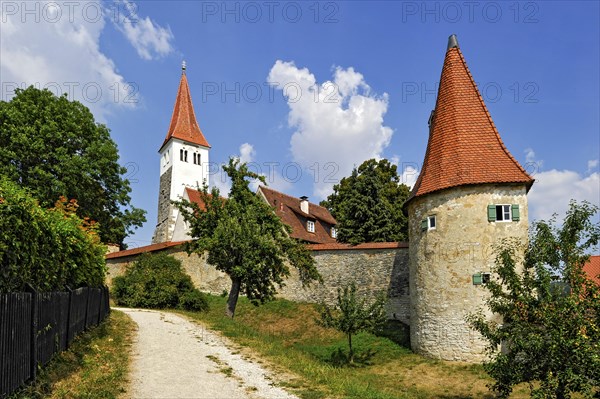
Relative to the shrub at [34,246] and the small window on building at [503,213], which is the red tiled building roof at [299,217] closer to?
the small window on building at [503,213]

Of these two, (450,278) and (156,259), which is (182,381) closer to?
(450,278)

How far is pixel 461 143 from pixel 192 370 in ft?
49.0

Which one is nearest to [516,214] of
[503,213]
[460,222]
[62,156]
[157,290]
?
[503,213]

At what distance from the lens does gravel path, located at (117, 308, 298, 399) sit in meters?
9.01

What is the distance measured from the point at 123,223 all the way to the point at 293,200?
16336 millimetres

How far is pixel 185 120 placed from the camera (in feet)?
185

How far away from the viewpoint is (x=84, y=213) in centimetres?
2702

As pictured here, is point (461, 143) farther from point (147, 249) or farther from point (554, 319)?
point (147, 249)

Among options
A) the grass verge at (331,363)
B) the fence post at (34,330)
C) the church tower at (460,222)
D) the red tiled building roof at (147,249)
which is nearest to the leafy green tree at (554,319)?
the grass verge at (331,363)

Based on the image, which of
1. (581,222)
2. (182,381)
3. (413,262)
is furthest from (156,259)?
(581,222)

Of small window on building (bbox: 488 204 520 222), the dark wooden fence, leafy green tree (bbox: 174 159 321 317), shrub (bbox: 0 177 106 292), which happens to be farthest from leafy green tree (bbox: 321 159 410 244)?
the dark wooden fence

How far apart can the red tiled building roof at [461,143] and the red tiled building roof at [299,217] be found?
54.2 feet

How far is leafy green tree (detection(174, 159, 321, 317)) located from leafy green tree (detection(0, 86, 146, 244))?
8.07m

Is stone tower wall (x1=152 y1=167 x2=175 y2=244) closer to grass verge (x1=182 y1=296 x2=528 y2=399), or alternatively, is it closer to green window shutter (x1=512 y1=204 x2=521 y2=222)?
grass verge (x1=182 y1=296 x2=528 y2=399)
